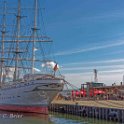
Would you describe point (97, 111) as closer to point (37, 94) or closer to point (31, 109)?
point (37, 94)

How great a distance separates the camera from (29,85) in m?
68.9

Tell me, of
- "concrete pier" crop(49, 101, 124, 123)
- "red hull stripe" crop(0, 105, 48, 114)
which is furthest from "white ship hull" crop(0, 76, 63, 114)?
"concrete pier" crop(49, 101, 124, 123)

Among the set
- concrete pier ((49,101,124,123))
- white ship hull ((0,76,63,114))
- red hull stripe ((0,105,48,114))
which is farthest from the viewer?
white ship hull ((0,76,63,114))

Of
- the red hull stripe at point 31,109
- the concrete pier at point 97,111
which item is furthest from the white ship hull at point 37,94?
the concrete pier at point 97,111

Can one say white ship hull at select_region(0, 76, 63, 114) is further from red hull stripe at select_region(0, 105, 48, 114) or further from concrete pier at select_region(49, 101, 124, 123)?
concrete pier at select_region(49, 101, 124, 123)

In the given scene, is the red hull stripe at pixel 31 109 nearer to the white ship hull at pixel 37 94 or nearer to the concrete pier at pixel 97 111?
the white ship hull at pixel 37 94

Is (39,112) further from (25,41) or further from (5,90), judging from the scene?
(25,41)

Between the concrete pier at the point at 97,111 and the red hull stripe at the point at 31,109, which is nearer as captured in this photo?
the concrete pier at the point at 97,111

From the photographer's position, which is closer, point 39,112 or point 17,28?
point 39,112

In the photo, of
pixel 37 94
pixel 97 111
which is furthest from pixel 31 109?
pixel 97 111

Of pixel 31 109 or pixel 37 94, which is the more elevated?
pixel 37 94

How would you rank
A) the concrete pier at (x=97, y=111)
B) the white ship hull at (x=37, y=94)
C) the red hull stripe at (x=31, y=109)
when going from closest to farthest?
the concrete pier at (x=97, y=111), the red hull stripe at (x=31, y=109), the white ship hull at (x=37, y=94)

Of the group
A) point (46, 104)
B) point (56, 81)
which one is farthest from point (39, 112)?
point (56, 81)

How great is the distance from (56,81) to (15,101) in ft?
36.1
